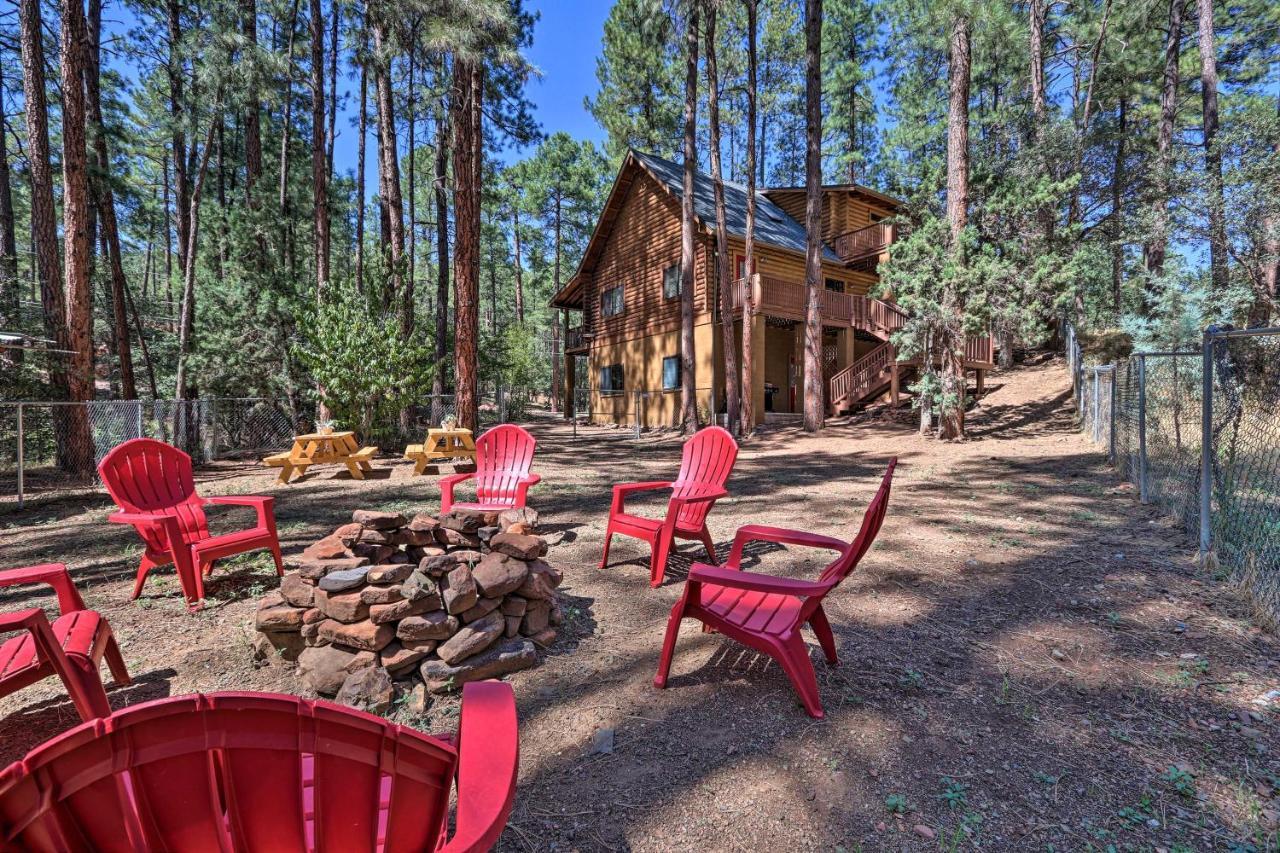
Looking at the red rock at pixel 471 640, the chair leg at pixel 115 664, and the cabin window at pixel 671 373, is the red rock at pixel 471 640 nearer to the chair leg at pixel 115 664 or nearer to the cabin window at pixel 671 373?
the chair leg at pixel 115 664

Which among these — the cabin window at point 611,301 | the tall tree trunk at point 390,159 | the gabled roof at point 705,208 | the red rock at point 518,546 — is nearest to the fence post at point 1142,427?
the red rock at point 518,546

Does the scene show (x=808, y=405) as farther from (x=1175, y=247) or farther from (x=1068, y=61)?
(x=1068, y=61)

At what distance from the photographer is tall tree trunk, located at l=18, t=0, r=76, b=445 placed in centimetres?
768

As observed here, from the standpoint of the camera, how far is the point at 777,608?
259 cm

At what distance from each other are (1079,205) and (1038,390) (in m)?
6.23

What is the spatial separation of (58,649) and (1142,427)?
7896 mm

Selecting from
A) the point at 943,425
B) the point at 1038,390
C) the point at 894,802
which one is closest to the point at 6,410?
the point at 894,802

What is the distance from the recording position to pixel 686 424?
1430 cm

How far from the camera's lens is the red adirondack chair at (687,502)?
12.5 feet

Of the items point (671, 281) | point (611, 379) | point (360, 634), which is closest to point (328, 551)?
point (360, 634)

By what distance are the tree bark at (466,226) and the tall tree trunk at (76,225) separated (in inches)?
198

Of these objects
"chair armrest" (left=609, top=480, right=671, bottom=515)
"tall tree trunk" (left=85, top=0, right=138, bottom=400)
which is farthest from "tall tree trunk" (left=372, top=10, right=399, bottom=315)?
"chair armrest" (left=609, top=480, right=671, bottom=515)

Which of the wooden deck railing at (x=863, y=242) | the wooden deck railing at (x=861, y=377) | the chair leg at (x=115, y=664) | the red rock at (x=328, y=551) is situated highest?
the wooden deck railing at (x=863, y=242)

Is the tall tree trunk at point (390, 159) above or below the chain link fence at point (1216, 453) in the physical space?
above
